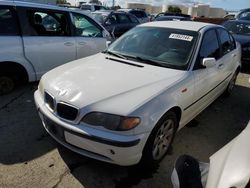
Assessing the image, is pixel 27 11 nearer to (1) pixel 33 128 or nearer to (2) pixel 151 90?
(1) pixel 33 128

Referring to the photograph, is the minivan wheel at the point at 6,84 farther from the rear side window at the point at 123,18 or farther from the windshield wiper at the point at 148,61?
the rear side window at the point at 123,18

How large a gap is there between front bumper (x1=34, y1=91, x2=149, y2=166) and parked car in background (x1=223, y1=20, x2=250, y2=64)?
6.72 meters

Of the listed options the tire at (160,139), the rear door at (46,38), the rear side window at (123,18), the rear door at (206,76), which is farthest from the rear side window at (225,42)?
the rear side window at (123,18)

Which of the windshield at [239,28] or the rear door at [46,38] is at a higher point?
the rear door at [46,38]

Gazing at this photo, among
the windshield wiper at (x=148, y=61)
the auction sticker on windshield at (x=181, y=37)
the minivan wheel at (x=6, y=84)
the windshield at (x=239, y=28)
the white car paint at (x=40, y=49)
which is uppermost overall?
the auction sticker on windshield at (x=181, y=37)

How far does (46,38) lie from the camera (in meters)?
5.20

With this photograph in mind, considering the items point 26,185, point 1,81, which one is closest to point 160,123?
point 26,185

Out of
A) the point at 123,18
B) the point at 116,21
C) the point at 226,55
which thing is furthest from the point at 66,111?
the point at 123,18

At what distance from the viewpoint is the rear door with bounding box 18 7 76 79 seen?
16.2 ft

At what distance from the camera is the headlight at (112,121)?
Answer: 2.57 metres

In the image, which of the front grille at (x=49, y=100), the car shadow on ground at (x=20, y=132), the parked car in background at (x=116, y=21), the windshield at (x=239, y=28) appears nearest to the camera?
the front grille at (x=49, y=100)

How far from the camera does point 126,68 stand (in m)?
3.46

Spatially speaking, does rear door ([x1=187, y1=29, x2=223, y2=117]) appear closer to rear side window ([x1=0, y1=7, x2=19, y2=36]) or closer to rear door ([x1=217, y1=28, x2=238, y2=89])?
rear door ([x1=217, y1=28, x2=238, y2=89])

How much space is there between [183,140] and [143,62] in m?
1.24
